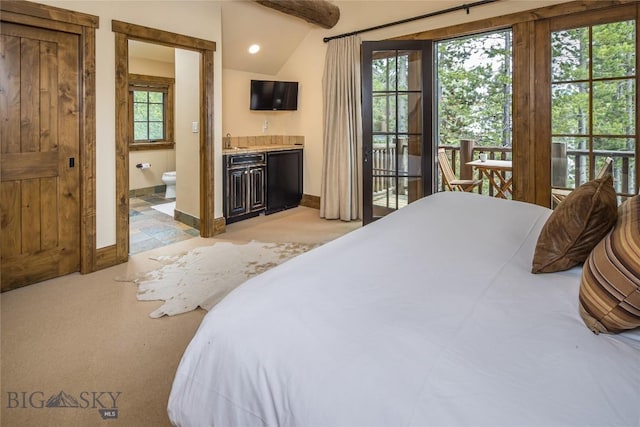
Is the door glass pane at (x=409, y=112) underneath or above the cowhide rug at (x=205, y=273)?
above

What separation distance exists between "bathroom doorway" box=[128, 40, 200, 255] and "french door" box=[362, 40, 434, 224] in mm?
1942

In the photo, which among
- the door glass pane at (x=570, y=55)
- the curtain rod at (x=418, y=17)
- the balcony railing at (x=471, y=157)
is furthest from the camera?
the balcony railing at (x=471, y=157)

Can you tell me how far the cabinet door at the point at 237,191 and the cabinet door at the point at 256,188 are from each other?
0.33 feet

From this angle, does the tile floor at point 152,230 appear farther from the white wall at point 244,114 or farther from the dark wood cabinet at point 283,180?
the white wall at point 244,114

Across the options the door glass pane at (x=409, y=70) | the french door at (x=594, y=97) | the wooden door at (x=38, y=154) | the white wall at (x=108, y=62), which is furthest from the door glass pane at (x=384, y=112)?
the wooden door at (x=38, y=154)

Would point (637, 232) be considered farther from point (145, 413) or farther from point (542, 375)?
point (145, 413)

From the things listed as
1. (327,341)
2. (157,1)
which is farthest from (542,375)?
(157,1)

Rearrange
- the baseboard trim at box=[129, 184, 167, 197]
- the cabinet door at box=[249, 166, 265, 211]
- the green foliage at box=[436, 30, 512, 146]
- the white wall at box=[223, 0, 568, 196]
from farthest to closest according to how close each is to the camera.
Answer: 1. the baseboard trim at box=[129, 184, 167, 197]
2. the green foliage at box=[436, 30, 512, 146]
3. the cabinet door at box=[249, 166, 265, 211]
4. the white wall at box=[223, 0, 568, 196]

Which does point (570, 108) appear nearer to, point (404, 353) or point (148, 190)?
point (404, 353)

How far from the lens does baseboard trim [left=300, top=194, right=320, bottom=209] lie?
18.9ft

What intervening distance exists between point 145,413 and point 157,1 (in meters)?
3.46

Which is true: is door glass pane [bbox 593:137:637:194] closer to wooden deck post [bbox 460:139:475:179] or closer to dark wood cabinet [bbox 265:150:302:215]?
wooden deck post [bbox 460:139:475:179]

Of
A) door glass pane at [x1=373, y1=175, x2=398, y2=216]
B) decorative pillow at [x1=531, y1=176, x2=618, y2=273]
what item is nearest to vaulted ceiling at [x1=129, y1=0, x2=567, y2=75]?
door glass pane at [x1=373, y1=175, x2=398, y2=216]

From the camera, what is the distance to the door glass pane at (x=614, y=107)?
3.29 metres
